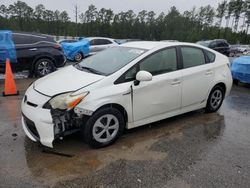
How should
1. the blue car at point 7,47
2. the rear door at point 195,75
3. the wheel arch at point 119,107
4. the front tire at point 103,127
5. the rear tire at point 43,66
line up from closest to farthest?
1. the front tire at point 103,127
2. the wheel arch at point 119,107
3. the rear door at point 195,75
4. the blue car at point 7,47
5. the rear tire at point 43,66

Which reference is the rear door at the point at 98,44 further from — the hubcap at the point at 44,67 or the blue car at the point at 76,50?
the hubcap at the point at 44,67

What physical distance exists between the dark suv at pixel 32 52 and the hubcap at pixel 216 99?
19.3ft

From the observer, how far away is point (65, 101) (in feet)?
Answer: 10.3

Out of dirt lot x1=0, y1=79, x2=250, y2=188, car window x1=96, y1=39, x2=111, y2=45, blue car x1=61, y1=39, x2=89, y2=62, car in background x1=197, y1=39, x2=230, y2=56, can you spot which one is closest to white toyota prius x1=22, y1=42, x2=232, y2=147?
dirt lot x1=0, y1=79, x2=250, y2=188

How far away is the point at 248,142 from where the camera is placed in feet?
12.7

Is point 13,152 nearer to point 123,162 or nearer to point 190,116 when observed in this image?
point 123,162

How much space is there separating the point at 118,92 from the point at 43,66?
590 centimetres

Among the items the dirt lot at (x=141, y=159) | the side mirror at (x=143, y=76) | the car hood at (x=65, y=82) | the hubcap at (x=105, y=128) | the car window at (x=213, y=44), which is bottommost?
the dirt lot at (x=141, y=159)

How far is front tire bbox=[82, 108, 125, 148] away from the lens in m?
3.27

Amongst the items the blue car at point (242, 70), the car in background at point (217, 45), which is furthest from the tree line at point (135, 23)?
the blue car at point (242, 70)

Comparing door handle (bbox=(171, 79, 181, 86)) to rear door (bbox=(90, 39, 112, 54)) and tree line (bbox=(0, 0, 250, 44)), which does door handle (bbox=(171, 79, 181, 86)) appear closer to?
rear door (bbox=(90, 39, 112, 54))

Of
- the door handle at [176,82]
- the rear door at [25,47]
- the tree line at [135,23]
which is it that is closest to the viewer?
the door handle at [176,82]

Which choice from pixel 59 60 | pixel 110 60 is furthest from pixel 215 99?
pixel 59 60

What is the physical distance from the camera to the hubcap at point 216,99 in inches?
199
